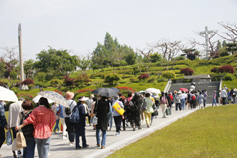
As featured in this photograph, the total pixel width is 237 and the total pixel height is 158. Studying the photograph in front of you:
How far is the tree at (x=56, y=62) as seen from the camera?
58656mm

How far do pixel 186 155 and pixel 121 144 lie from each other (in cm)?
298

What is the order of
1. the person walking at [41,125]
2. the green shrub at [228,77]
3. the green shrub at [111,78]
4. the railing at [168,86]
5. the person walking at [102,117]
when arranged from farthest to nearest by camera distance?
the green shrub at [111,78]
the green shrub at [228,77]
the railing at [168,86]
the person walking at [102,117]
the person walking at [41,125]

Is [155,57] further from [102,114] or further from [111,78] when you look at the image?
[102,114]

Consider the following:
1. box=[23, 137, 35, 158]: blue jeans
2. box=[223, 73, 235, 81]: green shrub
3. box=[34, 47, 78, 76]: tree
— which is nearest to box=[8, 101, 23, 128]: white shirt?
box=[23, 137, 35, 158]: blue jeans

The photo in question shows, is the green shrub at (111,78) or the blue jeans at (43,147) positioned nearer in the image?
the blue jeans at (43,147)

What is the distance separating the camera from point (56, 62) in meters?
58.9

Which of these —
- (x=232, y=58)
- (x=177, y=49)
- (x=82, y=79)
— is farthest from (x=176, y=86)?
(x=177, y=49)

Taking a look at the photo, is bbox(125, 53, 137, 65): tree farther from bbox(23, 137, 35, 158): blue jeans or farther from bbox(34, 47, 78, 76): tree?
bbox(23, 137, 35, 158): blue jeans

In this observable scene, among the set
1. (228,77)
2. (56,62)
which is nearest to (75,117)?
(228,77)

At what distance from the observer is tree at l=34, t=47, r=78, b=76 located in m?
58.7

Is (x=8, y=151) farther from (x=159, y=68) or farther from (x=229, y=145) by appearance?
(x=159, y=68)

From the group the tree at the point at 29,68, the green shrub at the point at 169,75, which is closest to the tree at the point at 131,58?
the tree at the point at 29,68

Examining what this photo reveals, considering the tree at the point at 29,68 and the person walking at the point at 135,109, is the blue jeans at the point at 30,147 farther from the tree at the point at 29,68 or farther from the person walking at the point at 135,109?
the tree at the point at 29,68

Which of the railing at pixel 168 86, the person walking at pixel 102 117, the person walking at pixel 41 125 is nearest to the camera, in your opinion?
the person walking at pixel 41 125
